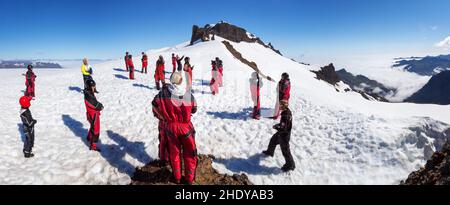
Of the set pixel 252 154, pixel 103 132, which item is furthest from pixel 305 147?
pixel 103 132

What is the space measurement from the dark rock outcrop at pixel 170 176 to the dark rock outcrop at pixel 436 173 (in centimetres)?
499

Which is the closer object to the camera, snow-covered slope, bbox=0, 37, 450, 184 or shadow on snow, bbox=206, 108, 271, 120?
snow-covered slope, bbox=0, 37, 450, 184

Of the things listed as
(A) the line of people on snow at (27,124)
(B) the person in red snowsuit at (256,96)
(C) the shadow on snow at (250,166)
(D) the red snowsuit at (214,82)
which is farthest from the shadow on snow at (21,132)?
(D) the red snowsuit at (214,82)

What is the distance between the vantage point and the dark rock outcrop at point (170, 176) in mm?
8891

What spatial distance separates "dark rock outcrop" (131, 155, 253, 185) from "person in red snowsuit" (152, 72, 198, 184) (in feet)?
2.73

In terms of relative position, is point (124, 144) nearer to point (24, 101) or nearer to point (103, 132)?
point (103, 132)

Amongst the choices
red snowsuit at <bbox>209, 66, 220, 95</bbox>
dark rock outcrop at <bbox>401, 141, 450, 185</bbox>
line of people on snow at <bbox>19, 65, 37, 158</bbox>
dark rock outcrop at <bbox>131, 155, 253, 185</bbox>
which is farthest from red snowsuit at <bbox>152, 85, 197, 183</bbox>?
red snowsuit at <bbox>209, 66, 220, 95</bbox>

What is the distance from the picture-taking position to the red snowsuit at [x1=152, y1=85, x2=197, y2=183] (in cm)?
771

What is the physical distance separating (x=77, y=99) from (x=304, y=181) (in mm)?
15251

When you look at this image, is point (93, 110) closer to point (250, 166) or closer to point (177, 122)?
point (177, 122)

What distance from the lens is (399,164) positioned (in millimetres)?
10648

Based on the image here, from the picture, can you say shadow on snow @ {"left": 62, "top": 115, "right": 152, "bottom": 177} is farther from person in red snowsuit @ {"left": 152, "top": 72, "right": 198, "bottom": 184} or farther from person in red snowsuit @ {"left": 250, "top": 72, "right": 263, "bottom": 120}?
person in red snowsuit @ {"left": 250, "top": 72, "right": 263, "bottom": 120}

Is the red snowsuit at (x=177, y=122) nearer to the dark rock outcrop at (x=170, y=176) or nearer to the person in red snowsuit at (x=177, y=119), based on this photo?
the person in red snowsuit at (x=177, y=119)

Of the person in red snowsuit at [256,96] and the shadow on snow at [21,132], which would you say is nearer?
the shadow on snow at [21,132]
